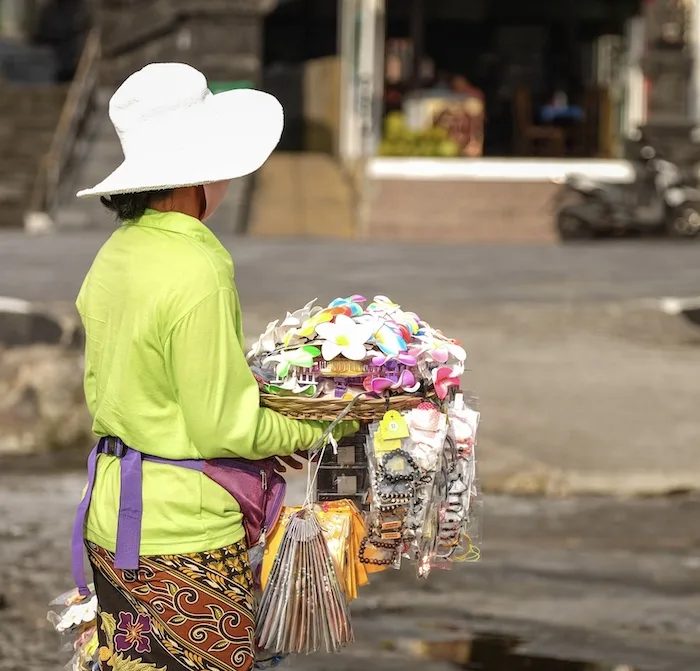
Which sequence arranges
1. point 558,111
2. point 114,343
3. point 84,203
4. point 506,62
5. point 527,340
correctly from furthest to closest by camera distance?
1. point 506,62
2. point 558,111
3. point 84,203
4. point 527,340
5. point 114,343

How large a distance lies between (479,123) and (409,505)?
20.6m

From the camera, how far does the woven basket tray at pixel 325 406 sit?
105 inches

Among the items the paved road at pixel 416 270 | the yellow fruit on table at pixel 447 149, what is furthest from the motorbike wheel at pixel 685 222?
the yellow fruit on table at pixel 447 149

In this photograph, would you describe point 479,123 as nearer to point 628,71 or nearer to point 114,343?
point 628,71

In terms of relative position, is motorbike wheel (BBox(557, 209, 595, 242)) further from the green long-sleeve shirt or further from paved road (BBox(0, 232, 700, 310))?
the green long-sleeve shirt

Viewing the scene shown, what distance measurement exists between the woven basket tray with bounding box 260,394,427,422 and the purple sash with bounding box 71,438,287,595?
13 cm

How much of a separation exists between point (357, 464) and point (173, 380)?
1.58ft

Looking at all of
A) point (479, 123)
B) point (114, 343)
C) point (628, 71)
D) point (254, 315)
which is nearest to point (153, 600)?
point (114, 343)

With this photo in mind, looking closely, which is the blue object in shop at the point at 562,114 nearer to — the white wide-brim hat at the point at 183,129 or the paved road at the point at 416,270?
the paved road at the point at 416,270

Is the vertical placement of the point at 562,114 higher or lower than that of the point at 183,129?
lower

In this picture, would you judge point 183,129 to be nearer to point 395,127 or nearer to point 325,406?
point 325,406

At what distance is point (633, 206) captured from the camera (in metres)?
19.8

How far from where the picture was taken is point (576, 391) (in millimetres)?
8555

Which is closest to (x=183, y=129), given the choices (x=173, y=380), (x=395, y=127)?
(x=173, y=380)
